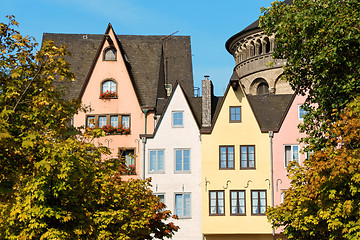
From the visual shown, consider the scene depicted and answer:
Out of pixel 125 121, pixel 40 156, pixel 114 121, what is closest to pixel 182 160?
pixel 125 121

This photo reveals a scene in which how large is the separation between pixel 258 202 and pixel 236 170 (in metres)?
2.61

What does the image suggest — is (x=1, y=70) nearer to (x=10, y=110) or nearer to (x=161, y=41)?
(x=10, y=110)

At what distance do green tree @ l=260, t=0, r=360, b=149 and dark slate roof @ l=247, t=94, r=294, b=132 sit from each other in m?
15.1

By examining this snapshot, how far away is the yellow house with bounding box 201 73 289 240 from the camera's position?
40344 mm

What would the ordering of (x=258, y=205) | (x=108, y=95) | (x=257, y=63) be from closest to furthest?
(x=258, y=205) → (x=108, y=95) → (x=257, y=63)

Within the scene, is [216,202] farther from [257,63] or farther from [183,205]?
[257,63]

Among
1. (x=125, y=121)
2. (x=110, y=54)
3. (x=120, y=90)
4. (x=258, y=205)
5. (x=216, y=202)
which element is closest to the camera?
(x=258, y=205)

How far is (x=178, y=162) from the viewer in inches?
1644

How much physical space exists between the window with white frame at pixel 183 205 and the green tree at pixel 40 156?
18.1m

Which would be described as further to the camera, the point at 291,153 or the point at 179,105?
the point at 179,105

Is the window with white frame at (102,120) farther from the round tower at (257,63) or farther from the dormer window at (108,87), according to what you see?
the round tower at (257,63)

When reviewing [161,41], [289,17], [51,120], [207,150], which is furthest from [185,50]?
[51,120]

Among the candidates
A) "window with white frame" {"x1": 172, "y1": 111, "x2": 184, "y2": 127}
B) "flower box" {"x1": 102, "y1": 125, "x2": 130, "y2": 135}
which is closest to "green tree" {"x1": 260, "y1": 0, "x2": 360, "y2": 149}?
"window with white frame" {"x1": 172, "y1": 111, "x2": 184, "y2": 127}

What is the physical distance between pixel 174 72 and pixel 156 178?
39.4 ft
